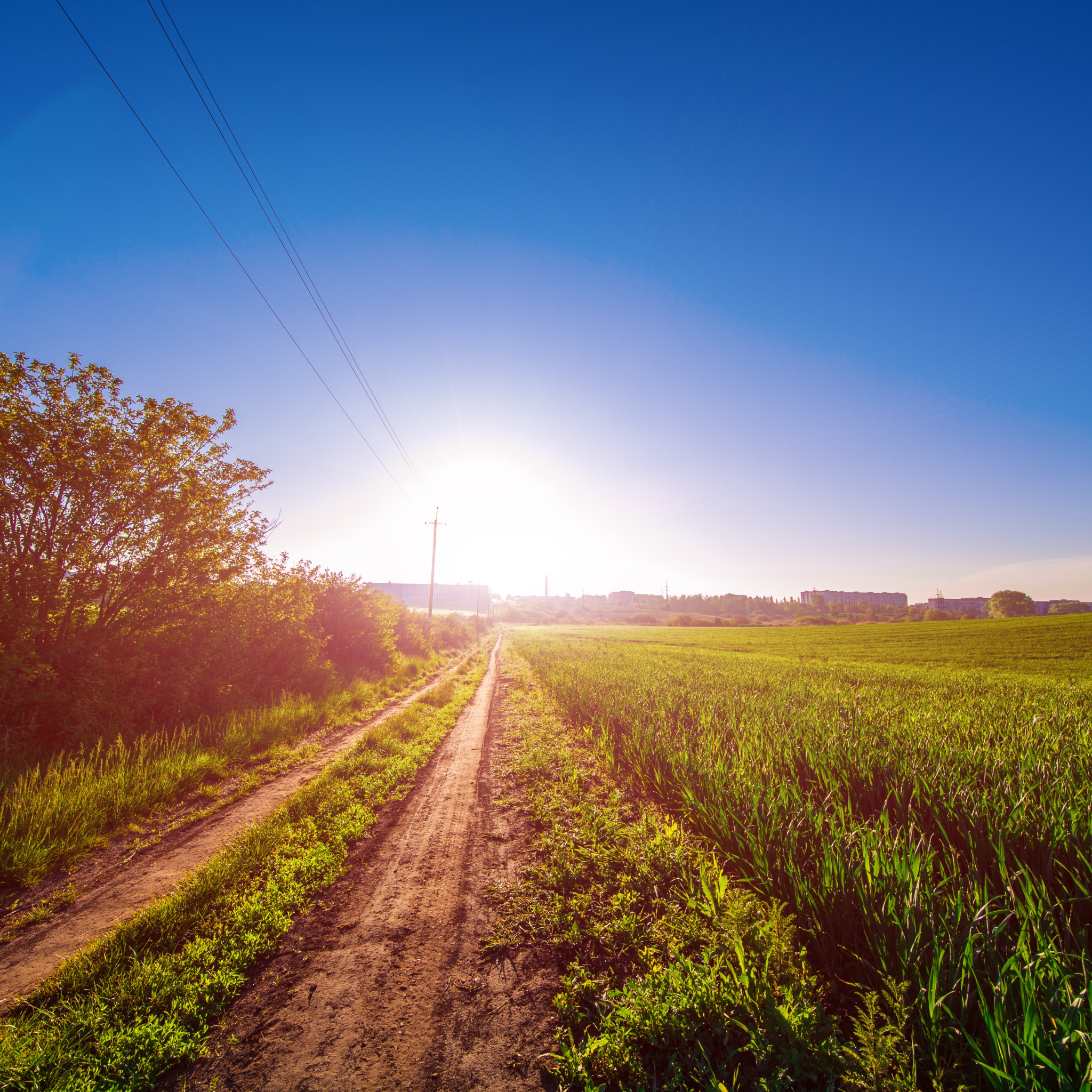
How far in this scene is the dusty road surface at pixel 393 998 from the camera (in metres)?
2.29

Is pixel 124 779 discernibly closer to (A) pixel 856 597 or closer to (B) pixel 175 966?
(B) pixel 175 966

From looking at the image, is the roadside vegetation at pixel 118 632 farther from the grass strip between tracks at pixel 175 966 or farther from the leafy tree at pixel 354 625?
the leafy tree at pixel 354 625

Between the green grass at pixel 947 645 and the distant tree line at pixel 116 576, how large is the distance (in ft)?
88.0

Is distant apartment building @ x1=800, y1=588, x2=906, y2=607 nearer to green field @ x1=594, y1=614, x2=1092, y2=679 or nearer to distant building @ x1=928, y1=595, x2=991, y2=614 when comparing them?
distant building @ x1=928, y1=595, x2=991, y2=614

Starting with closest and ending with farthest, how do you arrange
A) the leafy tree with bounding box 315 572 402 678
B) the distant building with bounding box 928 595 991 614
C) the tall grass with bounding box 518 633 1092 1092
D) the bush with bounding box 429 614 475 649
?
the tall grass with bounding box 518 633 1092 1092, the leafy tree with bounding box 315 572 402 678, the bush with bounding box 429 614 475 649, the distant building with bounding box 928 595 991 614

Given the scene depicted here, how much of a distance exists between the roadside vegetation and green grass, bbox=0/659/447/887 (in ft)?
0.08

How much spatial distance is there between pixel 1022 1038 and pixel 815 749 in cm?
391

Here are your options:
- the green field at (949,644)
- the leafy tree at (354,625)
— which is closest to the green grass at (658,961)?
the leafy tree at (354,625)

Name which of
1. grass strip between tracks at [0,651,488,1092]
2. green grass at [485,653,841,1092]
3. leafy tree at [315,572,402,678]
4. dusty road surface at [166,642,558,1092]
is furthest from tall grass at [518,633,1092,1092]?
leafy tree at [315,572,402,678]

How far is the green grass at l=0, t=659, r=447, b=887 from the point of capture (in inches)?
176

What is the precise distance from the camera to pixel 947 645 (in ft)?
103

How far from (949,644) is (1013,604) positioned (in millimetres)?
75776

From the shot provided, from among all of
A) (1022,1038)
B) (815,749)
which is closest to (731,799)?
(815,749)

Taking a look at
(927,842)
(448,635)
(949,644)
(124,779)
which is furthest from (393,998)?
(949,644)
